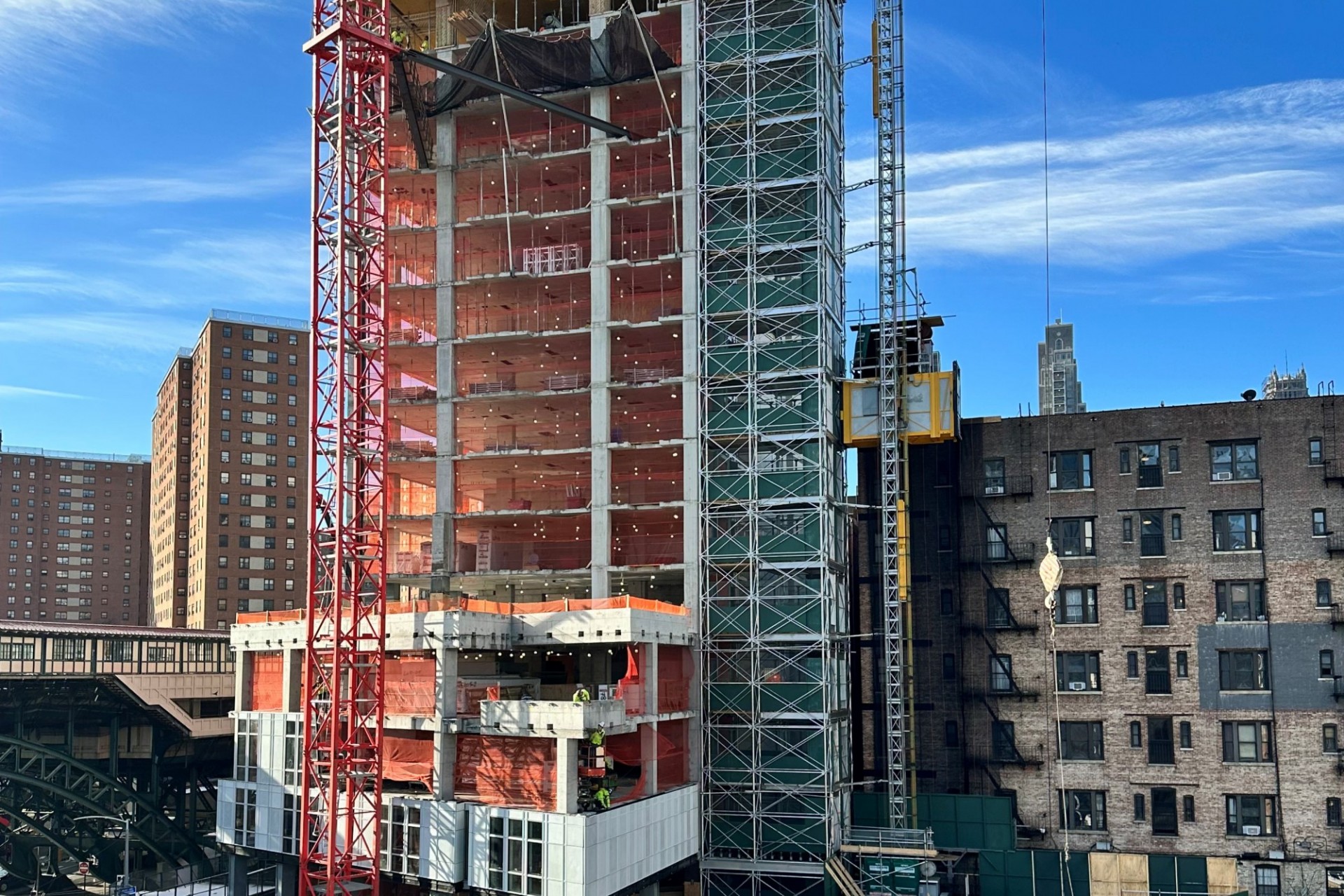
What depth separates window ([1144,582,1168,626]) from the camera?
67375 millimetres

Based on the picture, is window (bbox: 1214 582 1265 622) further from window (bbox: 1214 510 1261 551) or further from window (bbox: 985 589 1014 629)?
window (bbox: 985 589 1014 629)

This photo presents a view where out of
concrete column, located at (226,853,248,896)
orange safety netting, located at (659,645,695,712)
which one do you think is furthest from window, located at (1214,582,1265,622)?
concrete column, located at (226,853,248,896)

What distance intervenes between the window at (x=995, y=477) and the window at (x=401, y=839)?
3788cm

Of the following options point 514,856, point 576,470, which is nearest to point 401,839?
point 514,856

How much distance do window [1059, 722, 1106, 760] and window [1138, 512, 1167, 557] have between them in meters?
10.3

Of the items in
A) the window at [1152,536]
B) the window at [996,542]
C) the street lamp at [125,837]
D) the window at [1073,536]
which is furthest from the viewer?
the street lamp at [125,837]

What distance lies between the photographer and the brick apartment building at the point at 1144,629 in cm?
6450

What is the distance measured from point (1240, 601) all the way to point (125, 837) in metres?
77.0

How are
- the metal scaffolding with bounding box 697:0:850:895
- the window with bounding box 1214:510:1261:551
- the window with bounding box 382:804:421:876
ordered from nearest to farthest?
1. the window with bounding box 382:804:421:876
2. the metal scaffolding with bounding box 697:0:850:895
3. the window with bounding box 1214:510:1261:551

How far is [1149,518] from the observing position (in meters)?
68.4

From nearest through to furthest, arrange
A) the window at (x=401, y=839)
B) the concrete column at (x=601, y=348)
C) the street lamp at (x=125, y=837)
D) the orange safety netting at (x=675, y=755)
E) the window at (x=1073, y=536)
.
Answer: the window at (x=401, y=839) → the orange safety netting at (x=675, y=755) → the concrete column at (x=601, y=348) → the window at (x=1073, y=536) → the street lamp at (x=125, y=837)

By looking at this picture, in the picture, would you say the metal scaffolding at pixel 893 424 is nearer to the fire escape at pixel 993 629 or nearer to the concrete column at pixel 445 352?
the fire escape at pixel 993 629

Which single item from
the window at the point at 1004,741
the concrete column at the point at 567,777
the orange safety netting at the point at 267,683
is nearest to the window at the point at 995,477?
the window at the point at 1004,741

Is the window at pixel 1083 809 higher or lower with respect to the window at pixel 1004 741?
lower
